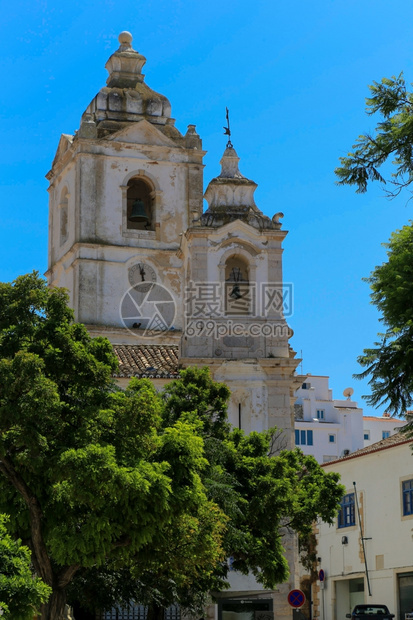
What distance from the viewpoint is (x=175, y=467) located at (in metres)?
22.3

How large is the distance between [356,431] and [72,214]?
4115 centimetres

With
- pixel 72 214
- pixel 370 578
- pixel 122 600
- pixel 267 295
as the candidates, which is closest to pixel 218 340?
pixel 267 295

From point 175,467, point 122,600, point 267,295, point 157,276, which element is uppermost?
point 157,276

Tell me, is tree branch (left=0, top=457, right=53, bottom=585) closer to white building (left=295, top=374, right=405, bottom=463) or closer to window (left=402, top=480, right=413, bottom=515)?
window (left=402, top=480, right=413, bottom=515)

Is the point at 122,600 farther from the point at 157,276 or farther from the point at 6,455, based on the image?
the point at 157,276

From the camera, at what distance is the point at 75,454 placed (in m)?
20.6

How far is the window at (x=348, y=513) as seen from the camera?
48281mm

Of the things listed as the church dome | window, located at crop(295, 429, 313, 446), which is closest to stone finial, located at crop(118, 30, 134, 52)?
the church dome

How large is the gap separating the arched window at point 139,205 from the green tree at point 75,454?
72.0ft

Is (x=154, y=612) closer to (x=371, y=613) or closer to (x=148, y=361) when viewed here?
(x=371, y=613)

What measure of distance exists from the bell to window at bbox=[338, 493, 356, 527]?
13.5 metres

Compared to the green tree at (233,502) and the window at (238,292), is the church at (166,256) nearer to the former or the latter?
the window at (238,292)

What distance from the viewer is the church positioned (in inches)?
1368

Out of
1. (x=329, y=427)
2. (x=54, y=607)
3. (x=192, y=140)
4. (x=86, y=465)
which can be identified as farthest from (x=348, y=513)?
(x=329, y=427)
